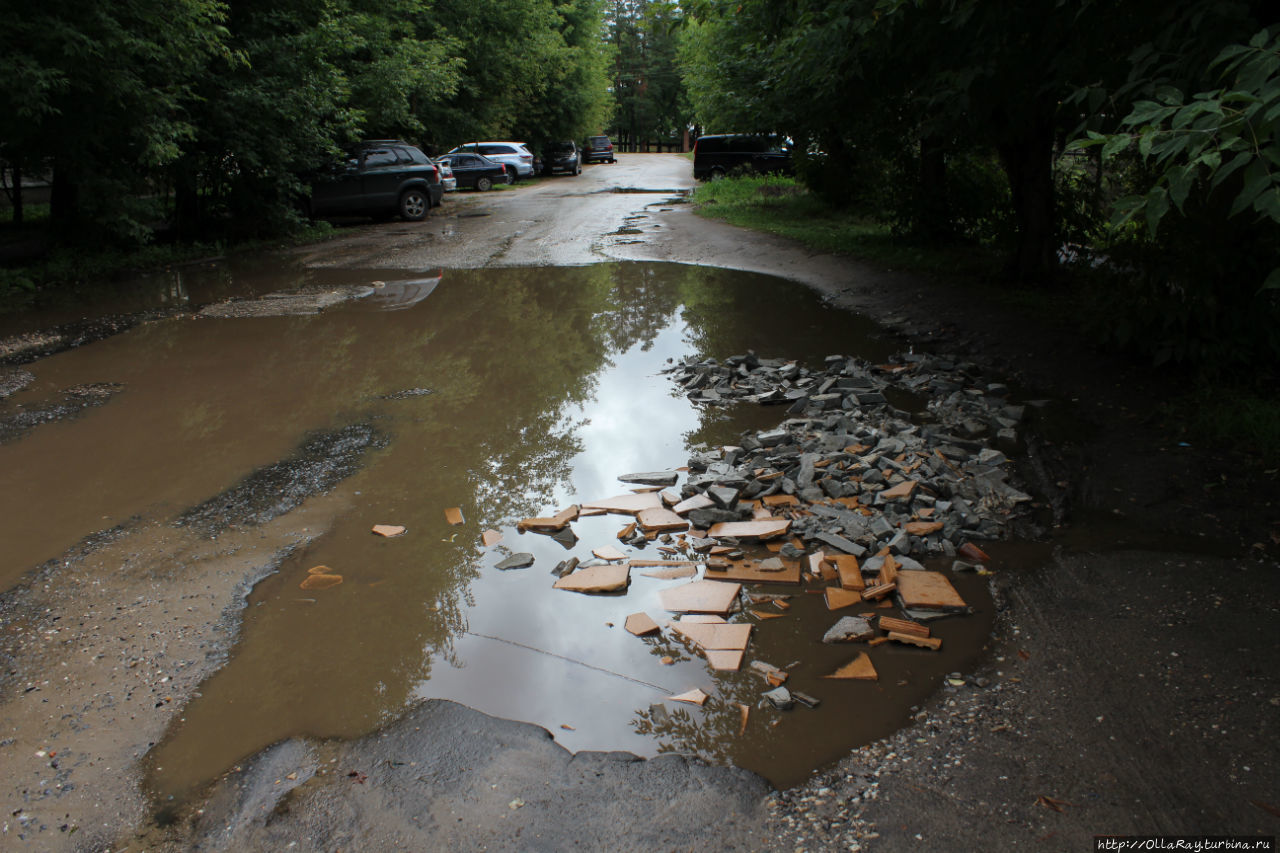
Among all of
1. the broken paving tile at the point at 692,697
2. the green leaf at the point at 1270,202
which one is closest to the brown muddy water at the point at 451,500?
the broken paving tile at the point at 692,697

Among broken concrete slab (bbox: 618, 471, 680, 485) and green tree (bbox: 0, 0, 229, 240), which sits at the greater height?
green tree (bbox: 0, 0, 229, 240)

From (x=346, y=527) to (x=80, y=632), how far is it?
136 cm

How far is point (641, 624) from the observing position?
384 cm

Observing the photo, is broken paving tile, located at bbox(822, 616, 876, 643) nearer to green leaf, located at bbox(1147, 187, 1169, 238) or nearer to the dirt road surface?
the dirt road surface

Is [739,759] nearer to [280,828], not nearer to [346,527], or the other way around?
[280,828]

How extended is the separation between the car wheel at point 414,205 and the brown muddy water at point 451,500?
10480 mm

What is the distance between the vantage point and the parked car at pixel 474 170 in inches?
1192

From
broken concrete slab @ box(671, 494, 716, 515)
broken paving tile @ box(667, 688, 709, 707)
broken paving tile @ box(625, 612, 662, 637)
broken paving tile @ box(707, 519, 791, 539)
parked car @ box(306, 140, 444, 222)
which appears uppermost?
parked car @ box(306, 140, 444, 222)

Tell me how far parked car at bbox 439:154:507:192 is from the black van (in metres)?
7.71

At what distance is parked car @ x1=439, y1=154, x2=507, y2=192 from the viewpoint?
3028 cm

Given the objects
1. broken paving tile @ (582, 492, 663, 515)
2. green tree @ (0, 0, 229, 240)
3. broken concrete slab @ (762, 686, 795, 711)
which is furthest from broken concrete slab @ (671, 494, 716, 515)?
green tree @ (0, 0, 229, 240)

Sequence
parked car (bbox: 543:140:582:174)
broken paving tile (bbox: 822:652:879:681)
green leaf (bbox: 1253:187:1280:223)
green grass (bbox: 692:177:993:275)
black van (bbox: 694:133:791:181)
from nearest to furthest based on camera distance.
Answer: green leaf (bbox: 1253:187:1280:223) < broken paving tile (bbox: 822:652:879:681) < green grass (bbox: 692:177:993:275) < black van (bbox: 694:133:791:181) < parked car (bbox: 543:140:582:174)

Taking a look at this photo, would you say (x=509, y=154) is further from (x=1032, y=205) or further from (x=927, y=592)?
(x=927, y=592)

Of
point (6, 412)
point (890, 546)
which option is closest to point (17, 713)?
point (890, 546)
